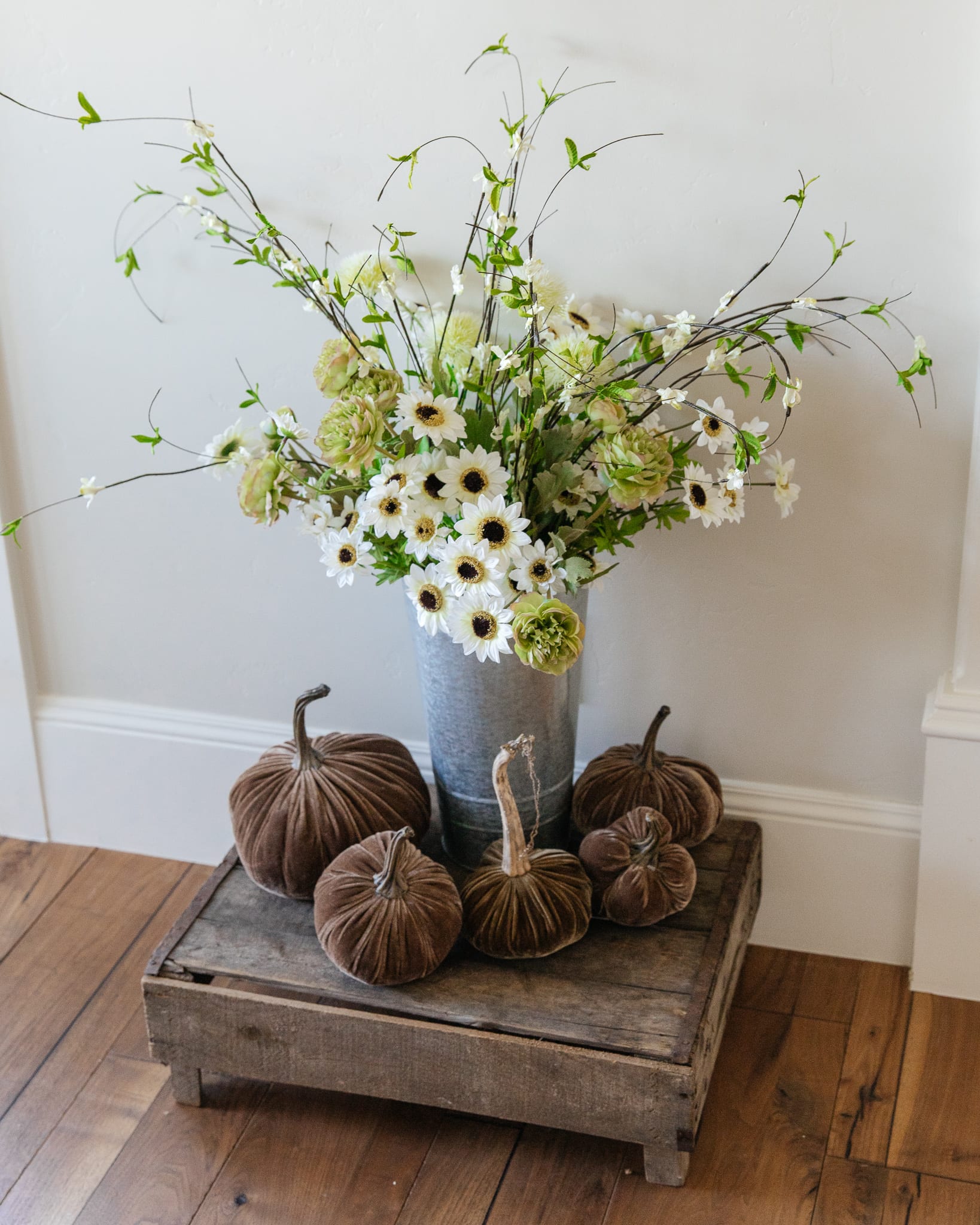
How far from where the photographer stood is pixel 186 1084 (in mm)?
1449

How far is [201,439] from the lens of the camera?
5.39 feet

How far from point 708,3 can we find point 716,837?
0.96 meters

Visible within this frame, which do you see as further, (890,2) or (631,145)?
(631,145)

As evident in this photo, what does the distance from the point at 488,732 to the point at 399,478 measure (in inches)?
13.9

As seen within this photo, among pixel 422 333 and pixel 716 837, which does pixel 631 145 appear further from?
pixel 716 837

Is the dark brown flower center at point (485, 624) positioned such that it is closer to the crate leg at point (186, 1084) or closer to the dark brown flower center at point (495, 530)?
the dark brown flower center at point (495, 530)

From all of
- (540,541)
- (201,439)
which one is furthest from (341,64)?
(540,541)

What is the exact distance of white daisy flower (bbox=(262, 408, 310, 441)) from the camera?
1.33 meters

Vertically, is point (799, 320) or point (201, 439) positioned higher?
point (799, 320)

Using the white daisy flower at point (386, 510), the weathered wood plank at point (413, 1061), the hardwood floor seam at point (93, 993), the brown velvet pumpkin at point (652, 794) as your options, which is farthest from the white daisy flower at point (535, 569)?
the hardwood floor seam at point (93, 993)

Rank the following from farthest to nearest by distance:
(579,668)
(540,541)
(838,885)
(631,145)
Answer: (838,885) < (579,668) < (631,145) < (540,541)

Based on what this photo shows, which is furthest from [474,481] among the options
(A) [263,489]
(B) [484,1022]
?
(B) [484,1022]

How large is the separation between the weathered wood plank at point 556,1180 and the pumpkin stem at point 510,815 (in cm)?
31

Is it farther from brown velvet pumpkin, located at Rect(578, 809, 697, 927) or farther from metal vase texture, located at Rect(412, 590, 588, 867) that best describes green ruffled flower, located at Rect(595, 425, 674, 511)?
brown velvet pumpkin, located at Rect(578, 809, 697, 927)
